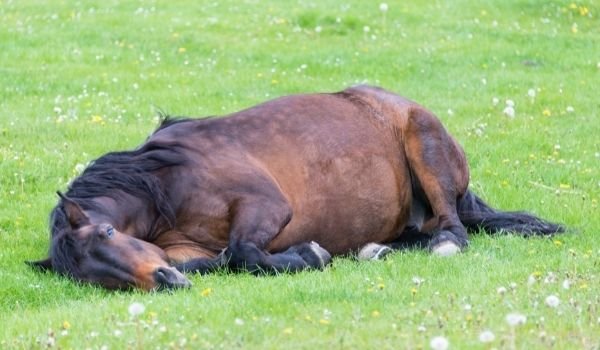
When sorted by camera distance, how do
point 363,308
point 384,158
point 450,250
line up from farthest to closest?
point 384,158
point 450,250
point 363,308

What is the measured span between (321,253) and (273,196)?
1.76ft

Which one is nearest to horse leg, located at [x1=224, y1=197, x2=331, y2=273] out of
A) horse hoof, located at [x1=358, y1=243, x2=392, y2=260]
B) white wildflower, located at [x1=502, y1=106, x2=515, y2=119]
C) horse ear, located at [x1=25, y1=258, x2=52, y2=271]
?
horse hoof, located at [x1=358, y1=243, x2=392, y2=260]

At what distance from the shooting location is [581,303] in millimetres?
6336

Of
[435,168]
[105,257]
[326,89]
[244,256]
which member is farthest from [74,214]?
[326,89]

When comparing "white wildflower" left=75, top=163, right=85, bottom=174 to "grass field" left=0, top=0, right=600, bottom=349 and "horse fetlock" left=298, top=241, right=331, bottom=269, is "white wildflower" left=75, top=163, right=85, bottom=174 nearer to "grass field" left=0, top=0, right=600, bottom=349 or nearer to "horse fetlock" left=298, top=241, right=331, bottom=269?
"grass field" left=0, top=0, right=600, bottom=349

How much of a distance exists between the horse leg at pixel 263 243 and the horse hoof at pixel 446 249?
2.92ft

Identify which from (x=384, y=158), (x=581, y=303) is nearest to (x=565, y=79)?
(x=384, y=158)

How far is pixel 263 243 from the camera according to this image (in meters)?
8.09

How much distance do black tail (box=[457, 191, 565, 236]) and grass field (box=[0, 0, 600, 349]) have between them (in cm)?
31

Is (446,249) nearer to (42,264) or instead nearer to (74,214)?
(74,214)

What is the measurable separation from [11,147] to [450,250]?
556 cm

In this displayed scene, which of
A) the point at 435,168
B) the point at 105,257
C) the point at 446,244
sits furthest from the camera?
the point at 435,168

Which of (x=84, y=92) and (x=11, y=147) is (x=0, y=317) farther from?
(x=84, y=92)

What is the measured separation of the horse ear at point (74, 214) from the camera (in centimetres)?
754
